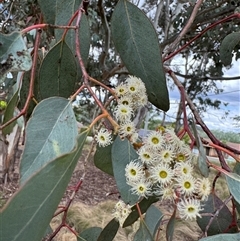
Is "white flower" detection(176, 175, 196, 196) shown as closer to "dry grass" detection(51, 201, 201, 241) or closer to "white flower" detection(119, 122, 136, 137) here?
"white flower" detection(119, 122, 136, 137)

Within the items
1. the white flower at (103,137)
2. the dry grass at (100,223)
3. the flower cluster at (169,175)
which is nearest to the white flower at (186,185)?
the flower cluster at (169,175)

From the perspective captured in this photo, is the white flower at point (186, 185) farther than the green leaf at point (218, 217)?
No

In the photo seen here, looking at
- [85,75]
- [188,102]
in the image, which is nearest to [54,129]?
[85,75]

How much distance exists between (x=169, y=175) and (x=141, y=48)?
0.24m

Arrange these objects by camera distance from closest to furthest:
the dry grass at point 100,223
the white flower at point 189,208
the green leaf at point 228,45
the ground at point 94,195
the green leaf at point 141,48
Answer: the white flower at point 189,208
the green leaf at point 141,48
the green leaf at point 228,45
the dry grass at point 100,223
the ground at point 94,195

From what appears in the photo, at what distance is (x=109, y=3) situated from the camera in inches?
112

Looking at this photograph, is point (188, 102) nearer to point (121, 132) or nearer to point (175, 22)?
point (121, 132)

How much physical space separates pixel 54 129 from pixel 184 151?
0.48ft

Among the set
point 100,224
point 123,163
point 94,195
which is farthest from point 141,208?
point 94,195

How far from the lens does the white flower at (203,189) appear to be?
42 cm

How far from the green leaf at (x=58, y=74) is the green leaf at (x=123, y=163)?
14 centimetres

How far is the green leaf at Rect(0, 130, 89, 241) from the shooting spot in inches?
11.1

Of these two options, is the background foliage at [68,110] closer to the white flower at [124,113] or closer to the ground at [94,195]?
the white flower at [124,113]

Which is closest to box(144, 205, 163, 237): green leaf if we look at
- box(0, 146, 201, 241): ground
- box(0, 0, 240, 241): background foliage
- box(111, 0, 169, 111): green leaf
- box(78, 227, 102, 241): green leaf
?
box(0, 0, 240, 241): background foliage
